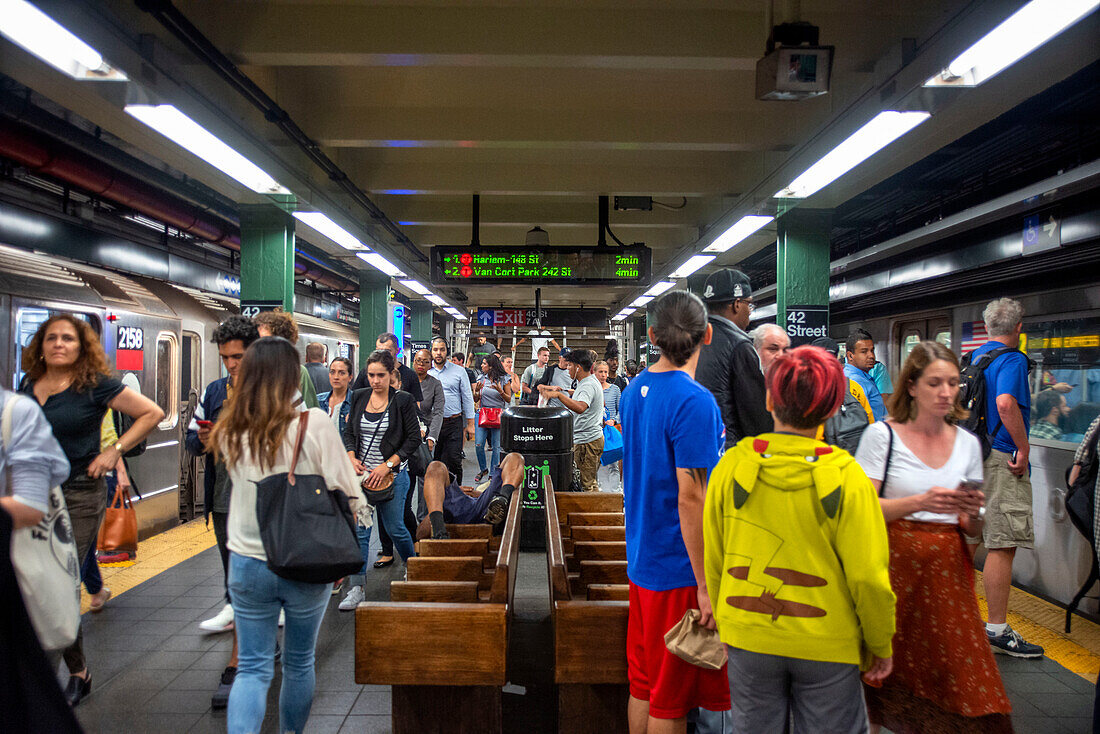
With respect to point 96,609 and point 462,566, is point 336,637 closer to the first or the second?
point 462,566

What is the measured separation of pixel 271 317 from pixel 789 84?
2985 mm

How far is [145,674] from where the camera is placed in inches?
136

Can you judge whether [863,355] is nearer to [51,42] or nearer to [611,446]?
[611,446]

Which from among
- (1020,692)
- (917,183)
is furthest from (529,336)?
(1020,692)

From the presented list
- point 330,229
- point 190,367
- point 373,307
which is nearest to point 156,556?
point 190,367

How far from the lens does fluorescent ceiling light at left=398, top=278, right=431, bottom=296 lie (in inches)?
483

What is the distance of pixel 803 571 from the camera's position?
5.58 feet

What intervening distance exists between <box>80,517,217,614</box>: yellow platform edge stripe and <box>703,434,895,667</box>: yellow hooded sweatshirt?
177 inches

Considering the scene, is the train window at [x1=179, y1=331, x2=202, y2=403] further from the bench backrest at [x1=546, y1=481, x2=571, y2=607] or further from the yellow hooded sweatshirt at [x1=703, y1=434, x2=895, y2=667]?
the yellow hooded sweatshirt at [x1=703, y1=434, x2=895, y2=667]

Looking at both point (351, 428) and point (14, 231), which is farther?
point (14, 231)

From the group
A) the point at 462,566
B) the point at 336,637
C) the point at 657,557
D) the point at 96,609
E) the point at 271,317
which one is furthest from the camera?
the point at 96,609

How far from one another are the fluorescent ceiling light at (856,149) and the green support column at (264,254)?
4921 millimetres

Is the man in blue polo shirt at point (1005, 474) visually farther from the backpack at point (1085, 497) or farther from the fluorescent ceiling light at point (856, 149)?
the fluorescent ceiling light at point (856, 149)

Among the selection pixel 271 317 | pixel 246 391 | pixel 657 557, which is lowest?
pixel 657 557
